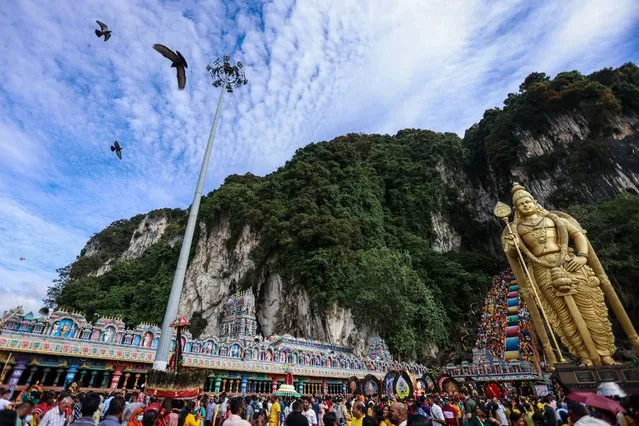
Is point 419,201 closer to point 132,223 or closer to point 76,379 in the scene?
point 76,379

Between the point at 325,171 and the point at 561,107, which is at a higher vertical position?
the point at 561,107

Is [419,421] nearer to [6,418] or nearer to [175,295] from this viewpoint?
[6,418]

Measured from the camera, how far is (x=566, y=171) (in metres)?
26.7

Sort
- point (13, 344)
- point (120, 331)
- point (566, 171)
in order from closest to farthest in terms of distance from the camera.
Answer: point (13, 344), point (120, 331), point (566, 171)

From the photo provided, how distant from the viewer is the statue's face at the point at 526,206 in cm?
776

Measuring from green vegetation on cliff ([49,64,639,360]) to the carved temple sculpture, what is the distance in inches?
473

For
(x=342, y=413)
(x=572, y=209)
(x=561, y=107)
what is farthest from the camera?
(x=561, y=107)

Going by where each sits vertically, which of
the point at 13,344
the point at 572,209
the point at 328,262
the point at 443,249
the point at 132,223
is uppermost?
the point at 132,223

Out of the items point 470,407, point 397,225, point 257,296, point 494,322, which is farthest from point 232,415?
point 397,225

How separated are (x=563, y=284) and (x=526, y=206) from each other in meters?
1.97

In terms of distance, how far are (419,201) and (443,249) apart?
513 cm

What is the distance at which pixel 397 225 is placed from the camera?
29875mm

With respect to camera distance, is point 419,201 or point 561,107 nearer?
point 561,107

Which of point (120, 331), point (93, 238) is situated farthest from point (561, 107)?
point (93, 238)
